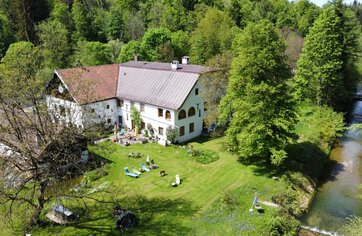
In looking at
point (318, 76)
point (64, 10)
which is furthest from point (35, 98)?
point (64, 10)

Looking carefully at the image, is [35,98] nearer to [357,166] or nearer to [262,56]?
[262,56]

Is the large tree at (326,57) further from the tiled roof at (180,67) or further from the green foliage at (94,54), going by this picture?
the green foliage at (94,54)

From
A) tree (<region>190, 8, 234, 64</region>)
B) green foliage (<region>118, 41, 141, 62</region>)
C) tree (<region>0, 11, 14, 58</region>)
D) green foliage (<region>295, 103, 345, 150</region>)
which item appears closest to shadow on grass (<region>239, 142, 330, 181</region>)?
green foliage (<region>295, 103, 345, 150</region>)

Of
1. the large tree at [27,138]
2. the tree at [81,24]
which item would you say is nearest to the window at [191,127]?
the large tree at [27,138]

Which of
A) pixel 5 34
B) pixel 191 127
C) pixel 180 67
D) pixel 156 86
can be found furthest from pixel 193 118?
pixel 5 34

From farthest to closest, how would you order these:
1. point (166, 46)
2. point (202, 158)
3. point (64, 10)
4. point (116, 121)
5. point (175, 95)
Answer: point (64, 10), point (166, 46), point (116, 121), point (175, 95), point (202, 158)

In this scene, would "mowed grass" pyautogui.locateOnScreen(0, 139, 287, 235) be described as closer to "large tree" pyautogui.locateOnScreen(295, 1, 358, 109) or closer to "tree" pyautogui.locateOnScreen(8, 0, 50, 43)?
"large tree" pyautogui.locateOnScreen(295, 1, 358, 109)
